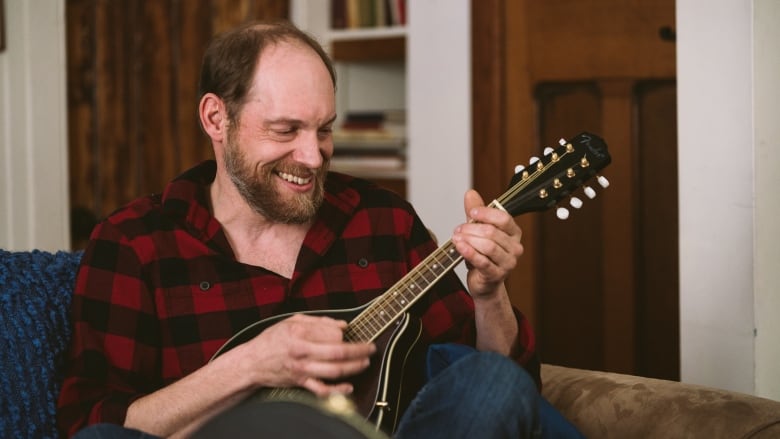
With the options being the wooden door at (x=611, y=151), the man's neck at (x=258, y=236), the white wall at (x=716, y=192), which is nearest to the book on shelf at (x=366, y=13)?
the wooden door at (x=611, y=151)

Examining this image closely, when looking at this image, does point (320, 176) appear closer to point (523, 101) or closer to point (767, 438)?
point (767, 438)

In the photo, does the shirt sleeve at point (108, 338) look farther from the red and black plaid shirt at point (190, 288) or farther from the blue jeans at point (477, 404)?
the blue jeans at point (477, 404)

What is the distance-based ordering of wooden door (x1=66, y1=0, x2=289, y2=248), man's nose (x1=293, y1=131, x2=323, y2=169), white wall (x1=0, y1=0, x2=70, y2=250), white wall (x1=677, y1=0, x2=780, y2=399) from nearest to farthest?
man's nose (x1=293, y1=131, x2=323, y2=169), white wall (x1=677, y1=0, x2=780, y2=399), white wall (x1=0, y1=0, x2=70, y2=250), wooden door (x1=66, y1=0, x2=289, y2=248)

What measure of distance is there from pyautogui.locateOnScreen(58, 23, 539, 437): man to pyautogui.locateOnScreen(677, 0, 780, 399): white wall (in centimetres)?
57

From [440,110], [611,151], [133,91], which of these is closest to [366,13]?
[440,110]

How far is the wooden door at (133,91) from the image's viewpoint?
3115 mm

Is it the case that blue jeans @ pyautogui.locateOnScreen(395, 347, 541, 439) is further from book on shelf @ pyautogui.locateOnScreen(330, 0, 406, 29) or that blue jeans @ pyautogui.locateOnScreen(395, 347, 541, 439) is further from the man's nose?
book on shelf @ pyautogui.locateOnScreen(330, 0, 406, 29)

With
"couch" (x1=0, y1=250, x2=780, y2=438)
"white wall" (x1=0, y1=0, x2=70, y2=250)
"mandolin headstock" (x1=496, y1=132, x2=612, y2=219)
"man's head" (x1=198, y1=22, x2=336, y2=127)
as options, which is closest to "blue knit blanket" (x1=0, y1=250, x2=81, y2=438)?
"couch" (x1=0, y1=250, x2=780, y2=438)

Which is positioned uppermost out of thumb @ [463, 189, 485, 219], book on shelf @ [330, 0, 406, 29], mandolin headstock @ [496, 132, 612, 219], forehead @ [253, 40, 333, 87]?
book on shelf @ [330, 0, 406, 29]

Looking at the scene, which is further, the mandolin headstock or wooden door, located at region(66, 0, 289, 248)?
Result: wooden door, located at region(66, 0, 289, 248)

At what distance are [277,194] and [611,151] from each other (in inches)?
51.8

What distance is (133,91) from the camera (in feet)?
10.7

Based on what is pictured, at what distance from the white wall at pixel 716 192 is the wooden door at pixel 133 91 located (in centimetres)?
188

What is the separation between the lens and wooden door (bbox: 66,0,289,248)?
10.2 ft
